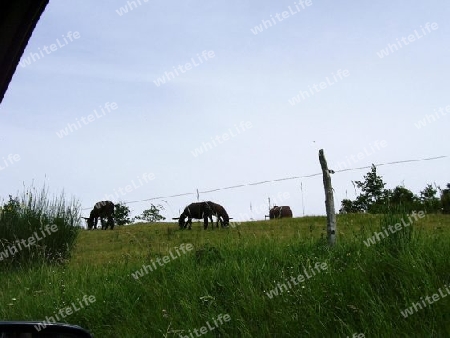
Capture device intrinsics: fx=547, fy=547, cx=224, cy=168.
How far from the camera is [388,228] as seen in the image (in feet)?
25.3

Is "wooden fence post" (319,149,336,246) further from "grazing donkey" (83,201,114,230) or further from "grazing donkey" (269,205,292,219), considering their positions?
"grazing donkey" (269,205,292,219)

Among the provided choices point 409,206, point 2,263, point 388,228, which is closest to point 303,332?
point 388,228

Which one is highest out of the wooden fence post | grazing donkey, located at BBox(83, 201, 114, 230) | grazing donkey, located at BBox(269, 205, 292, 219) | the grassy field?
grazing donkey, located at BBox(83, 201, 114, 230)

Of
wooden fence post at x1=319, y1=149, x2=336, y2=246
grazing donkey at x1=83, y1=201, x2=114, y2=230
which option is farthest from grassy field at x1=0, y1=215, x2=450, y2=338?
grazing donkey at x1=83, y1=201, x2=114, y2=230

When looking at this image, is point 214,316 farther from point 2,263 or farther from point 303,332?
point 2,263

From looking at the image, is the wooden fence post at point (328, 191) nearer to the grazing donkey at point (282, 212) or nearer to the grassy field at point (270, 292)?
the grassy field at point (270, 292)

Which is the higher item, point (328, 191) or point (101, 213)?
point (101, 213)

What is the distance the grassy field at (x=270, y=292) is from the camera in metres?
5.86

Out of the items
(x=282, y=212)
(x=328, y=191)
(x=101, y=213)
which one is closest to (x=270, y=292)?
(x=328, y=191)

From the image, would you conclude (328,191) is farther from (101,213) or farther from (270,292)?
(101,213)

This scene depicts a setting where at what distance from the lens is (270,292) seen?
682 cm

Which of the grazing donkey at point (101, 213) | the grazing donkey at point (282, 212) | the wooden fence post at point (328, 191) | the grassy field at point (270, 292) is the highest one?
the grazing donkey at point (101, 213)

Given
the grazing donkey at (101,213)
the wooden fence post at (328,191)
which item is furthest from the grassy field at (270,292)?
the grazing donkey at (101,213)

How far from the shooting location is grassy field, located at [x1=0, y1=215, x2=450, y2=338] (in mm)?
5863
